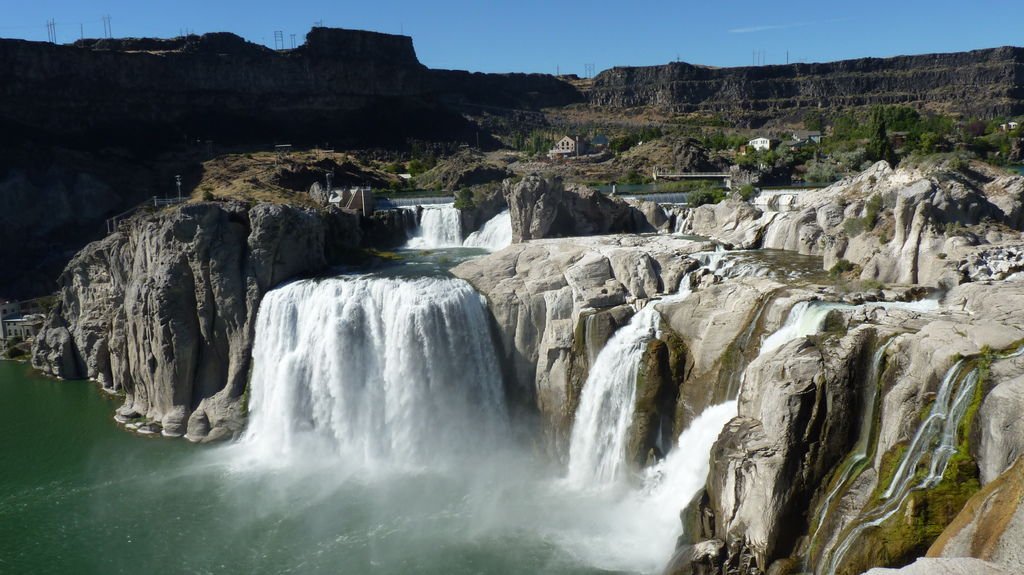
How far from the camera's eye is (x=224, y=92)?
99625 millimetres

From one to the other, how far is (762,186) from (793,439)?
130 ft

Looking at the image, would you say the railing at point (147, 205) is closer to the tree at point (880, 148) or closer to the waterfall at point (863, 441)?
the waterfall at point (863, 441)

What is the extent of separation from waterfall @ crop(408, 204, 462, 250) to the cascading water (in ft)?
110

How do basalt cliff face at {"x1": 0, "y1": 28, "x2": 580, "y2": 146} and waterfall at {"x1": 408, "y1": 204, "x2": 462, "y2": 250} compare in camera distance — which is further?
basalt cliff face at {"x1": 0, "y1": 28, "x2": 580, "y2": 146}

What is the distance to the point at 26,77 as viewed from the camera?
3142 inches

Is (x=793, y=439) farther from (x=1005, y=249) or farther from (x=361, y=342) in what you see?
(x=361, y=342)

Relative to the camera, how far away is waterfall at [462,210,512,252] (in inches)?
1732

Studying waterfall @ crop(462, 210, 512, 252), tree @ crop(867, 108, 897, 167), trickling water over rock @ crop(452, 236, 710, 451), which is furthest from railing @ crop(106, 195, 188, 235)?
tree @ crop(867, 108, 897, 167)

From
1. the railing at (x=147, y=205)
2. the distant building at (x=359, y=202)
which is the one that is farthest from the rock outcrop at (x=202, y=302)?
the distant building at (x=359, y=202)

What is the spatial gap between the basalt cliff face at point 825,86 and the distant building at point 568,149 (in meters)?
45.0

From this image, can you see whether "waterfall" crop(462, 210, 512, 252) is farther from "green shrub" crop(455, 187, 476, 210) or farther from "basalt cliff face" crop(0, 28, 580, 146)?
"basalt cliff face" crop(0, 28, 580, 146)

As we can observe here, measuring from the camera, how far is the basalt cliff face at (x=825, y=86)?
126 metres

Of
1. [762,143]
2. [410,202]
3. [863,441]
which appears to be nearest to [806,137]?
[762,143]

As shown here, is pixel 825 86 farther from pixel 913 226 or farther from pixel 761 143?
pixel 913 226
